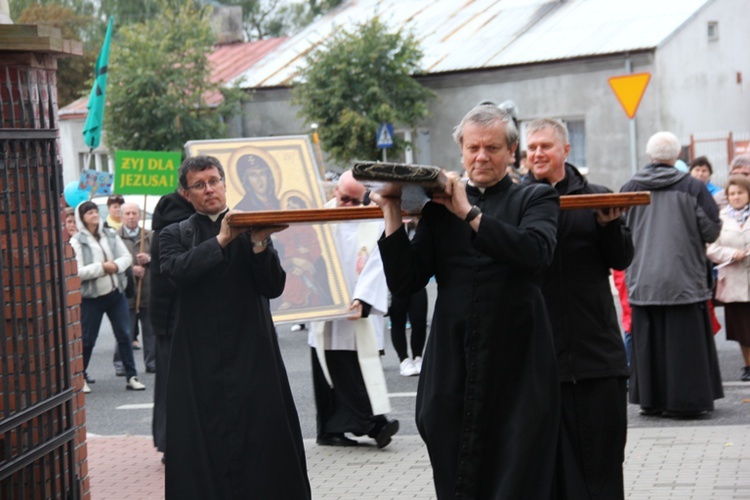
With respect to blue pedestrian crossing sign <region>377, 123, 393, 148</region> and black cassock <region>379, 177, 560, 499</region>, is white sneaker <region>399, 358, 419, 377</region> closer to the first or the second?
black cassock <region>379, 177, 560, 499</region>

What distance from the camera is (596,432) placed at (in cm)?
534

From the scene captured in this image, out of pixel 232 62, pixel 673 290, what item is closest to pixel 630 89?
pixel 673 290

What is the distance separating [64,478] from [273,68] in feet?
108

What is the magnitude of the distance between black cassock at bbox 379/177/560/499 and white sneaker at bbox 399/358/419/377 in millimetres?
7196

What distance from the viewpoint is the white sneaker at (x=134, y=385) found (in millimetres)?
12297

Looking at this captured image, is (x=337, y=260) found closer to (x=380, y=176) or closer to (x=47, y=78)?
(x=47, y=78)

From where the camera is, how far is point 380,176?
174 inches

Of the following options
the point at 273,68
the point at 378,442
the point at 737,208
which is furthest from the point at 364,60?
the point at 378,442

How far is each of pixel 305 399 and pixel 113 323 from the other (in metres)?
2.57

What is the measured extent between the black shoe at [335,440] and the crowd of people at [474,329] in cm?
2

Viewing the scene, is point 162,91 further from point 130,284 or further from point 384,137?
point 130,284

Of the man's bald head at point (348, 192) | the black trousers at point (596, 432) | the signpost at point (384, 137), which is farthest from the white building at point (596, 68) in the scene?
the black trousers at point (596, 432)

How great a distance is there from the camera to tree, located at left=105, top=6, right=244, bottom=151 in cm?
3534

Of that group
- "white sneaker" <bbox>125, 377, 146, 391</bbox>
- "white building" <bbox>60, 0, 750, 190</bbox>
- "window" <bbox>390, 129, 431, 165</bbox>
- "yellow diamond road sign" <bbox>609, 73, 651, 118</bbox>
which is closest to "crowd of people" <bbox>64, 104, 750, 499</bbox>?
"white sneaker" <bbox>125, 377, 146, 391</bbox>
